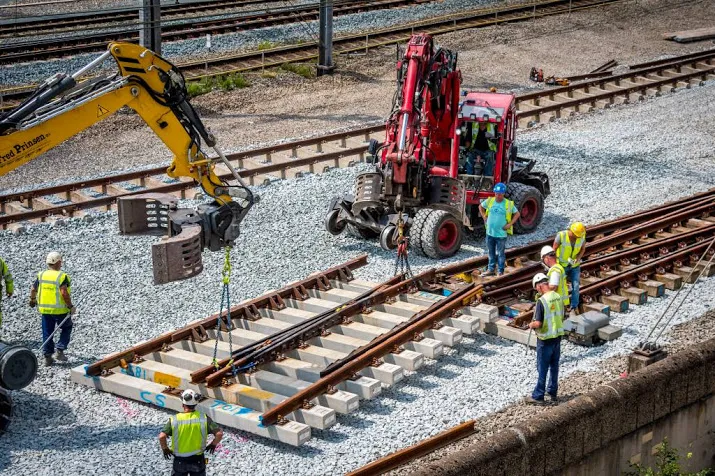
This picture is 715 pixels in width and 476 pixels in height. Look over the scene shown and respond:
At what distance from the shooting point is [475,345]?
48.9 feet

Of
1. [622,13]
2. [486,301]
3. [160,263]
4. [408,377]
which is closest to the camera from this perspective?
[160,263]

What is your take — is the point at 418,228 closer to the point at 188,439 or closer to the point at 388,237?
the point at 388,237

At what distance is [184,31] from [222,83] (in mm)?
4200

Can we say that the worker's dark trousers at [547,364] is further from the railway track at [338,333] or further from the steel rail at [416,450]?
the railway track at [338,333]

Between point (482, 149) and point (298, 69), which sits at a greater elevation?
point (482, 149)

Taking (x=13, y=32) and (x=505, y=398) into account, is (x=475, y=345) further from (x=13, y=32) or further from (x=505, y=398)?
(x=13, y=32)

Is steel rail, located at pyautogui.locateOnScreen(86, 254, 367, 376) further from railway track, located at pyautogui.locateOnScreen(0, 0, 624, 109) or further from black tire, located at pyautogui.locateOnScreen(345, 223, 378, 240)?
railway track, located at pyautogui.locateOnScreen(0, 0, 624, 109)

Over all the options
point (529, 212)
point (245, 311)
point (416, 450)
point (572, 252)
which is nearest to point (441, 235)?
point (529, 212)

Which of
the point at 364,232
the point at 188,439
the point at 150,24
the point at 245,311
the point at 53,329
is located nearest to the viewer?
the point at 188,439

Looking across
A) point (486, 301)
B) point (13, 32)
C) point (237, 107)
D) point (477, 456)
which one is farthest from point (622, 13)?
point (477, 456)

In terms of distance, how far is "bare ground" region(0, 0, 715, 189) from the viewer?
25.7 meters

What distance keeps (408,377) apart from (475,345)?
54.7 inches

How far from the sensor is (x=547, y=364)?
13070 millimetres

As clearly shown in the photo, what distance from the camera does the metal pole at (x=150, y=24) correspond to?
27.4m
